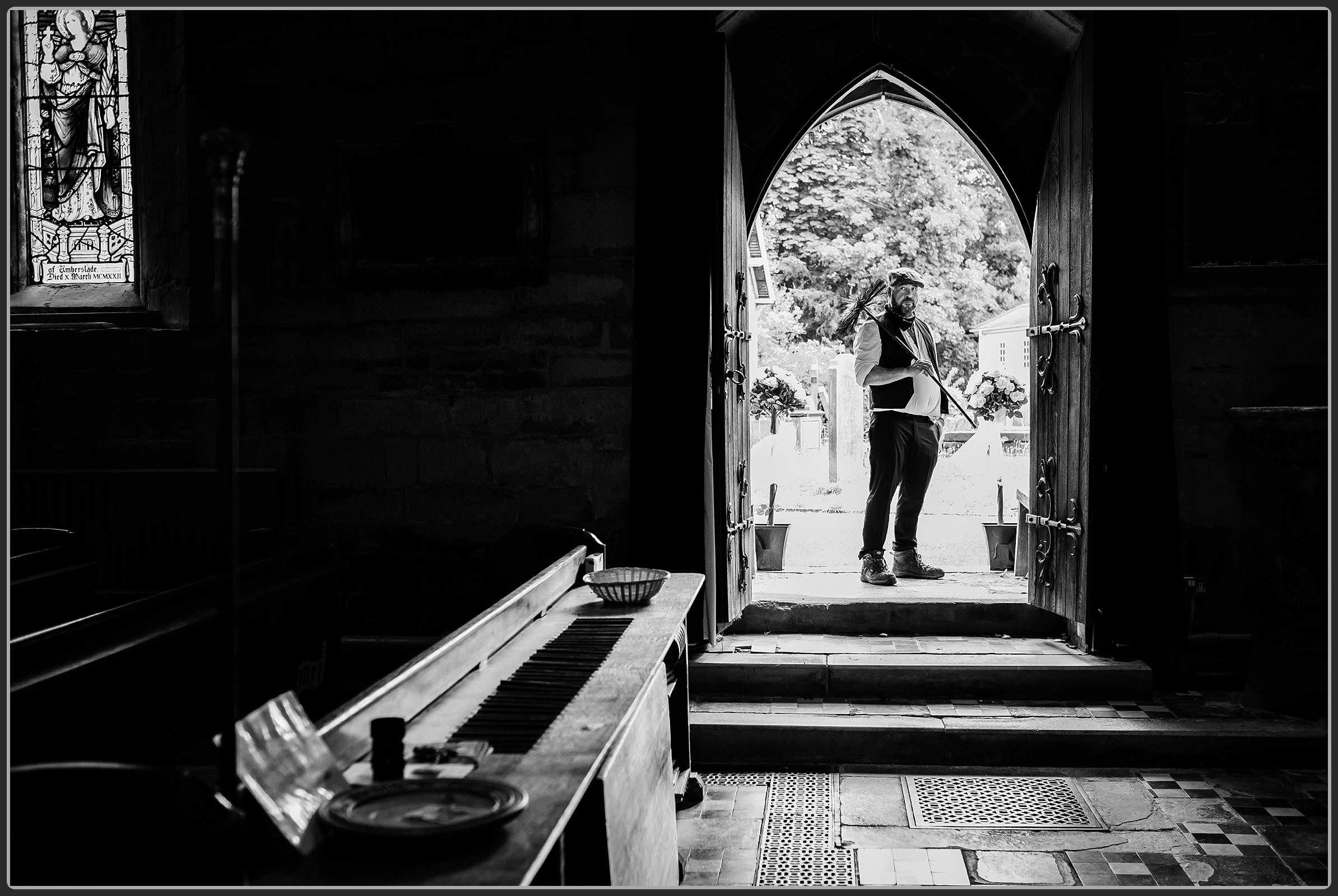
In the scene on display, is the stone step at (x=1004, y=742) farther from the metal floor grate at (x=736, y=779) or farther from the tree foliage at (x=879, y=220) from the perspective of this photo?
the tree foliage at (x=879, y=220)

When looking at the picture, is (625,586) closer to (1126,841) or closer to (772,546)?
(1126,841)

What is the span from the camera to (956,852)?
3559 millimetres

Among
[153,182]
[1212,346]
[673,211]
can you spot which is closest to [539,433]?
[673,211]

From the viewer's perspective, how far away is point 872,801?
4105 mm

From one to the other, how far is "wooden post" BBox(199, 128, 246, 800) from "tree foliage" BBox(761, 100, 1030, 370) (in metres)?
15.1

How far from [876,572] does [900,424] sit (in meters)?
0.92

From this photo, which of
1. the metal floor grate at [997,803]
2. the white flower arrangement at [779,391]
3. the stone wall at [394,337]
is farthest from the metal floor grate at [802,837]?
the white flower arrangement at [779,391]

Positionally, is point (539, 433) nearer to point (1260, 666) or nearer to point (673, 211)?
point (673, 211)

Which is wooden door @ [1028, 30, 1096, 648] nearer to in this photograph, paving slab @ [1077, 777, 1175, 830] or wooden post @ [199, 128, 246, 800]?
paving slab @ [1077, 777, 1175, 830]

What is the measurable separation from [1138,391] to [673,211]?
227 centimetres

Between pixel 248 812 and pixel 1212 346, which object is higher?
pixel 1212 346

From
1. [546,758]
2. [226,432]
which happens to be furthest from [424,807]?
[226,432]

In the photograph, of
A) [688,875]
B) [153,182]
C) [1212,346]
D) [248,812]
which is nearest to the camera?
[248,812]

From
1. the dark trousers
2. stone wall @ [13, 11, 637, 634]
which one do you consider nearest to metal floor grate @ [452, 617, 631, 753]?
stone wall @ [13, 11, 637, 634]
